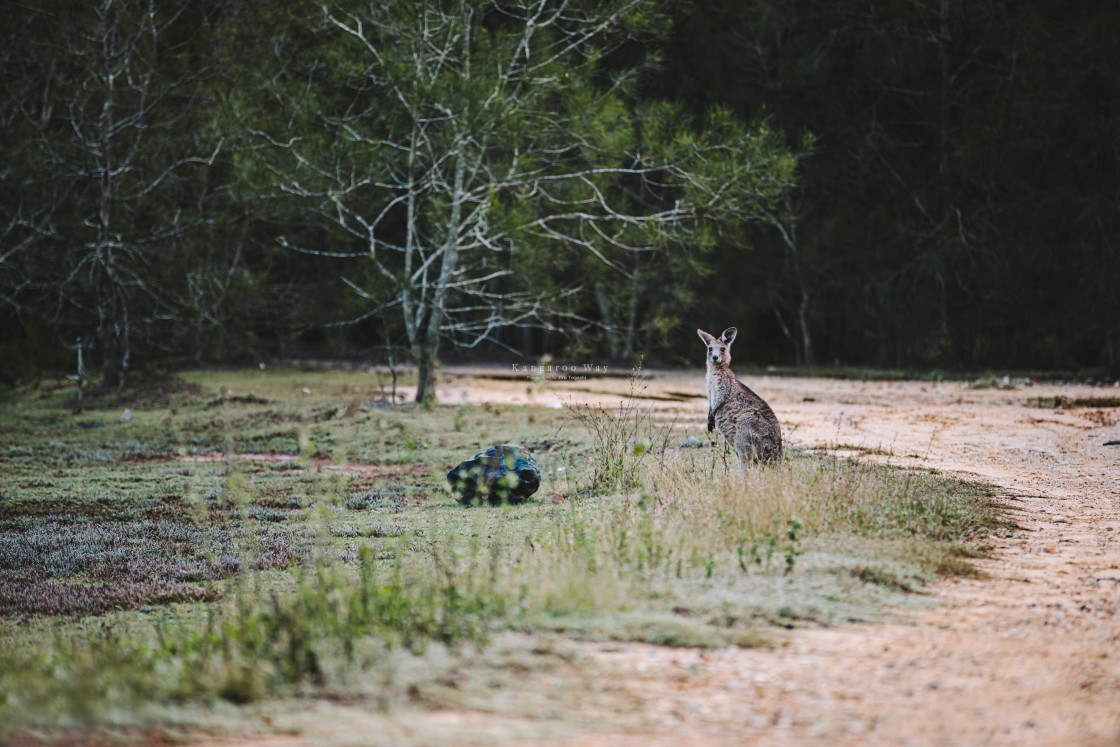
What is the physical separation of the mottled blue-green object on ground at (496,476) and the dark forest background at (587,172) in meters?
6.47

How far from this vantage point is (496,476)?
10609mm

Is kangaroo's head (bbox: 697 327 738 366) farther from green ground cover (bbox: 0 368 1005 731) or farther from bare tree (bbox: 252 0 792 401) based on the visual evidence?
bare tree (bbox: 252 0 792 401)

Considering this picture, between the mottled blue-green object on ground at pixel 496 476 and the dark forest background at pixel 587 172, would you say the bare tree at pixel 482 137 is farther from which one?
the mottled blue-green object on ground at pixel 496 476

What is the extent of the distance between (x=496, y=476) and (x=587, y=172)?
7891 millimetres

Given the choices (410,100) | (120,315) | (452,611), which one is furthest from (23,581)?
(120,315)

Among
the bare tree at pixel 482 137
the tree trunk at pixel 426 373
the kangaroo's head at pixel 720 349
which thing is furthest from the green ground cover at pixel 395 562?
the bare tree at pixel 482 137

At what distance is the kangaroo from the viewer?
9.47 meters

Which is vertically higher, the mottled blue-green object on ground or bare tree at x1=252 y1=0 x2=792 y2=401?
bare tree at x1=252 y1=0 x2=792 y2=401

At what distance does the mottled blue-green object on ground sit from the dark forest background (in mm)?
6473

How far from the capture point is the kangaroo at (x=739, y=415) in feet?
31.1

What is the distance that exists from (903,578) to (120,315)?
59.1 ft

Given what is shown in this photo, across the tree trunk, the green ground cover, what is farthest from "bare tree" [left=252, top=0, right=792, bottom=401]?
the green ground cover

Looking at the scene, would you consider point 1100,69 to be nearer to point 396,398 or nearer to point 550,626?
point 396,398

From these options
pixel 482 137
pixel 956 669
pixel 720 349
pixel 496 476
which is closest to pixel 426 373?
pixel 482 137
